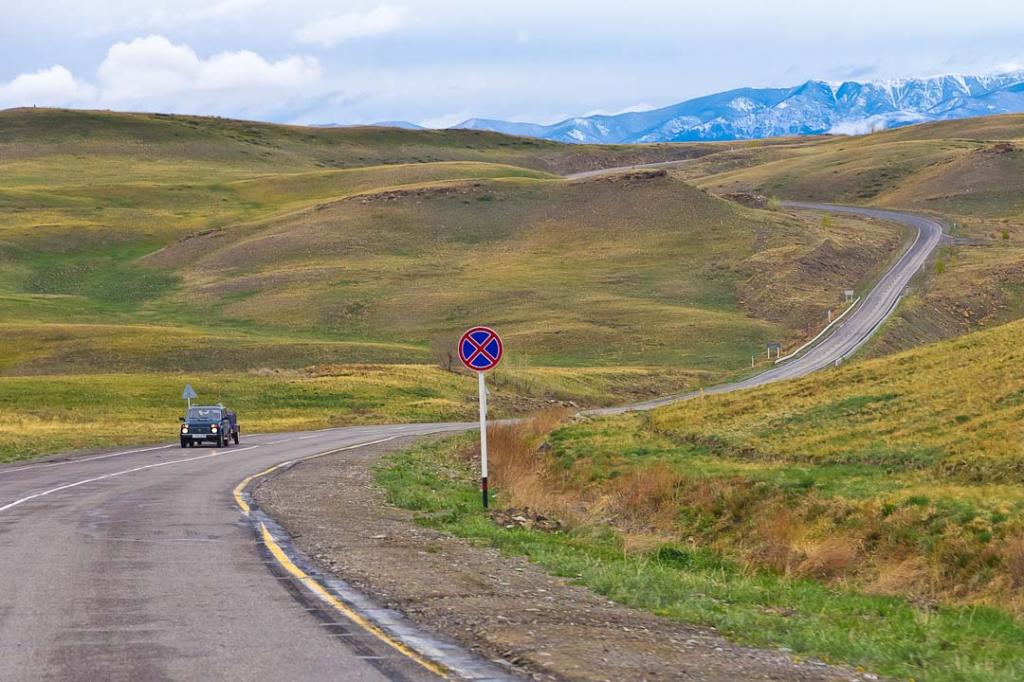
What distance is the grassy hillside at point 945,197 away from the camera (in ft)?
279

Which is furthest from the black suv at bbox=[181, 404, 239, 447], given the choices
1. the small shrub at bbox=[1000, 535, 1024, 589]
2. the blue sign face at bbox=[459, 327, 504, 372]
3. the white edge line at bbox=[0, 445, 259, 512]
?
the small shrub at bbox=[1000, 535, 1024, 589]

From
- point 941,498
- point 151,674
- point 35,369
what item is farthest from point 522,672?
point 35,369

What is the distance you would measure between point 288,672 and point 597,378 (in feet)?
204

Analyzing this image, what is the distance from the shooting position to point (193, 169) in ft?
611

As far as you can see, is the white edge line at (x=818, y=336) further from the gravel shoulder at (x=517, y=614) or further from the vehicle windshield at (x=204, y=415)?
the gravel shoulder at (x=517, y=614)

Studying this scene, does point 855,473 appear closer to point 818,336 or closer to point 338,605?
point 338,605

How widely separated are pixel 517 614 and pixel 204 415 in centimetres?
3533

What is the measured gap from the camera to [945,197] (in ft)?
479

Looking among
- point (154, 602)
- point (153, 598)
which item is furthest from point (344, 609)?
point (153, 598)

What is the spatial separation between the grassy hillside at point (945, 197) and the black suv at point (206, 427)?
4292 cm

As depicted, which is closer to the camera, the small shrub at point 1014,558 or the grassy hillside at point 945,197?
the small shrub at point 1014,558

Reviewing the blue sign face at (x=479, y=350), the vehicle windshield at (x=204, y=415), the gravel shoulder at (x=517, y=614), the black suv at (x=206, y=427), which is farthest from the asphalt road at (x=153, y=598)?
the vehicle windshield at (x=204, y=415)

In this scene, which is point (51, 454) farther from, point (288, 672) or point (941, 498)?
point (288, 672)

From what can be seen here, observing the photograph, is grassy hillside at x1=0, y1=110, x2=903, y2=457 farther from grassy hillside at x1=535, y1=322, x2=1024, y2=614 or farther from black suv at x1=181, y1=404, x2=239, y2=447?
grassy hillside at x1=535, y1=322, x2=1024, y2=614
